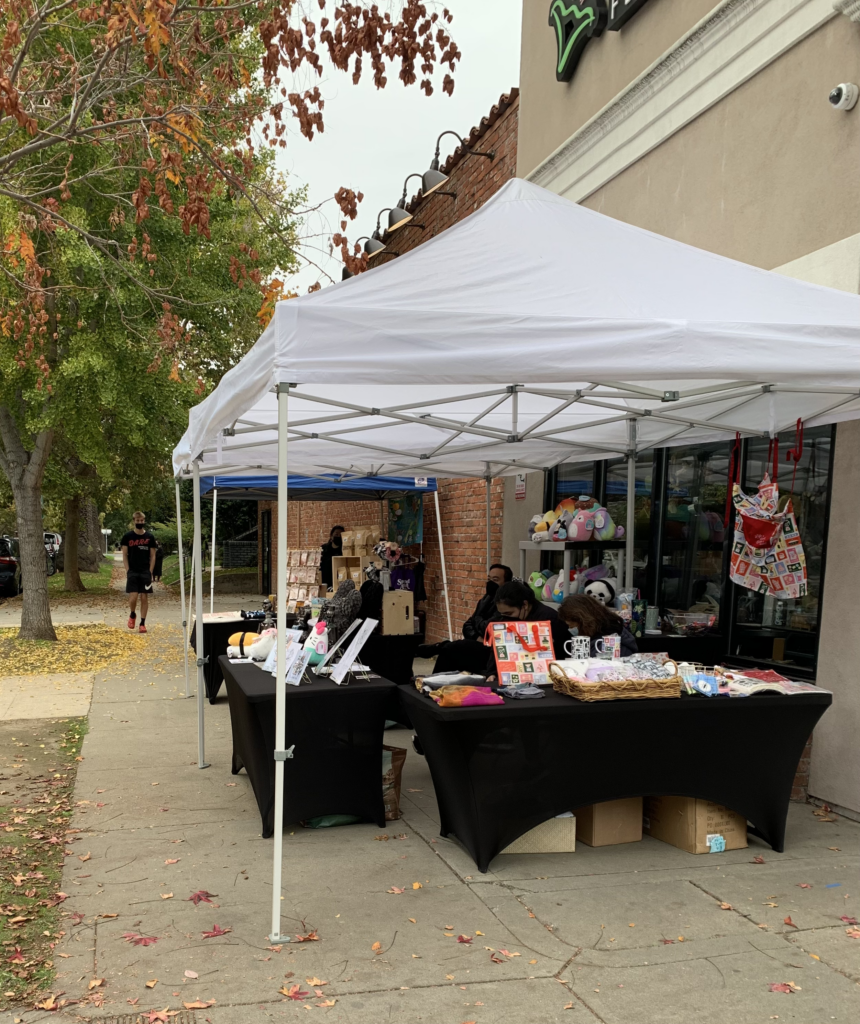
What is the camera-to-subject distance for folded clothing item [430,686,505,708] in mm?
4773

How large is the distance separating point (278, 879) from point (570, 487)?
6692mm

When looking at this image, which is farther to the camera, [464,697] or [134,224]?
[134,224]

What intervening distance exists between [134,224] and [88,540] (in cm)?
2609

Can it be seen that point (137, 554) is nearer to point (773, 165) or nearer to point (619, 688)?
point (773, 165)

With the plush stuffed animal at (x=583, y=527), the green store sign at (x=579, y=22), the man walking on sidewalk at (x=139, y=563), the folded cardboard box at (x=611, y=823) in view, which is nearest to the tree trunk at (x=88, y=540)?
the man walking on sidewalk at (x=139, y=563)

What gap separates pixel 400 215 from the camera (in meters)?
14.9

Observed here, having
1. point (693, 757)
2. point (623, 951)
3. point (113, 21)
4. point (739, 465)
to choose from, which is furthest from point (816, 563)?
point (113, 21)

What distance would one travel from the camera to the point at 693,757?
5020mm

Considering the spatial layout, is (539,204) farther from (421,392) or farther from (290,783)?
(290,783)

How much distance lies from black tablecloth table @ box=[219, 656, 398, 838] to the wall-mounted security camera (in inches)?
175

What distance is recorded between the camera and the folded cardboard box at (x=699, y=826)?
512 centimetres

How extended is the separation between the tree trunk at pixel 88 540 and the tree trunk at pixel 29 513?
18590 millimetres

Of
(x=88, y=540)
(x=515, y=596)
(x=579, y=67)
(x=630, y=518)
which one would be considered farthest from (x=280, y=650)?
(x=88, y=540)

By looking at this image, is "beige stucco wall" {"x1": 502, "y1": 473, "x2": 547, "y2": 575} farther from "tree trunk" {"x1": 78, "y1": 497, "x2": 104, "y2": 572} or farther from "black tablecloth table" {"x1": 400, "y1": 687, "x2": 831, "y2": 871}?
"tree trunk" {"x1": 78, "y1": 497, "x2": 104, "y2": 572}
